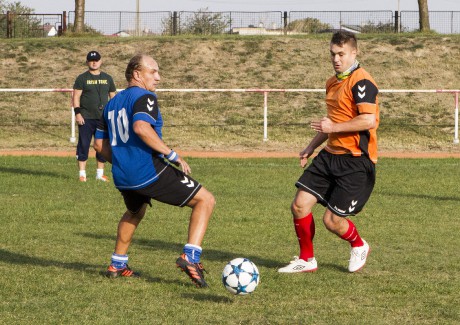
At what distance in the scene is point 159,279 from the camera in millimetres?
7902

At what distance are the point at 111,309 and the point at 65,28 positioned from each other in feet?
122

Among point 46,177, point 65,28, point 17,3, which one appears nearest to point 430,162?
point 46,177

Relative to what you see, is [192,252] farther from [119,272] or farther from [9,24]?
[9,24]

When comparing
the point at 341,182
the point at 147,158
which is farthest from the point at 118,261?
the point at 341,182

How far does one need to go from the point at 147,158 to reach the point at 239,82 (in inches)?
1014

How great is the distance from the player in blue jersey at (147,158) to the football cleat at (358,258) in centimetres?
148

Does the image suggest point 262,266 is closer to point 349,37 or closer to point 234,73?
point 349,37

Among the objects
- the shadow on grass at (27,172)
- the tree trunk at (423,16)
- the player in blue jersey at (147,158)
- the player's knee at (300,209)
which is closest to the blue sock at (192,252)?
the player in blue jersey at (147,158)

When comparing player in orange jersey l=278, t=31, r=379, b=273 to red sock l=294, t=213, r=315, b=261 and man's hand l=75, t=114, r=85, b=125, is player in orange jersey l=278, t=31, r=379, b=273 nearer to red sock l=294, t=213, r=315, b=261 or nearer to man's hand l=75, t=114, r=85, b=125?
red sock l=294, t=213, r=315, b=261

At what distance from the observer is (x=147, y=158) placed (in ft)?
24.2

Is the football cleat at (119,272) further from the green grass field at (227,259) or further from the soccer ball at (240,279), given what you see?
the soccer ball at (240,279)

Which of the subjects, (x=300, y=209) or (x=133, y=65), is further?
(x=300, y=209)

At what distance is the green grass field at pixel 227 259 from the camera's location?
670 centimetres

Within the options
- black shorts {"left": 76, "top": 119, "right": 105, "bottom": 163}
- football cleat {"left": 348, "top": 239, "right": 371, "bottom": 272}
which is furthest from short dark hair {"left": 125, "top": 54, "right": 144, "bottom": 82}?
black shorts {"left": 76, "top": 119, "right": 105, "bottom": 163}
